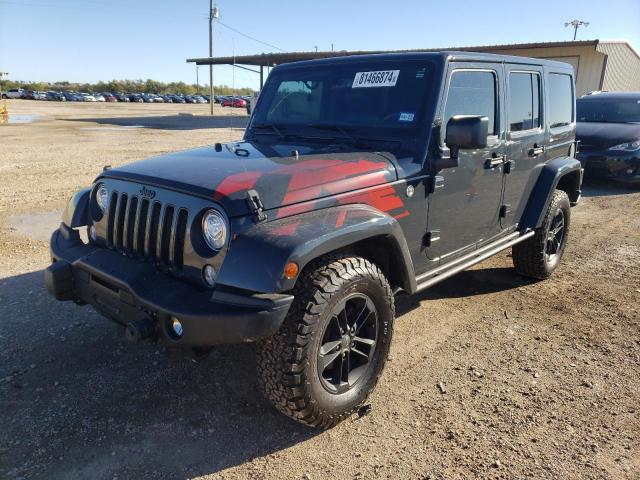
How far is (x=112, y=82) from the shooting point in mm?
87188

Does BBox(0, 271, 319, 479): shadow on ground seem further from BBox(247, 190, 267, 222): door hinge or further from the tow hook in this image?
BBox(247, 190, 267, 222): door hinge

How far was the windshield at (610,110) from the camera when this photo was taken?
10305 millimetres

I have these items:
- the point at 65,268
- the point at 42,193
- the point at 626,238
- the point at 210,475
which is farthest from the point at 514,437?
the point at 42,193

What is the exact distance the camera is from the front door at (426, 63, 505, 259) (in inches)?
132

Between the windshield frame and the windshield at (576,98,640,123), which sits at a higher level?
the windshield at (576,98,640,123)

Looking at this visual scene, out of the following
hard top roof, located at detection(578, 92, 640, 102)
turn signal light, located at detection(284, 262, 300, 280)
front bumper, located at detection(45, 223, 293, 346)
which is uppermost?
hard top roof, located at detection(578, 92, 640, 102)

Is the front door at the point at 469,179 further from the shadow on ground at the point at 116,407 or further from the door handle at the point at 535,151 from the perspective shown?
the shadow on ground at the point at 116,407

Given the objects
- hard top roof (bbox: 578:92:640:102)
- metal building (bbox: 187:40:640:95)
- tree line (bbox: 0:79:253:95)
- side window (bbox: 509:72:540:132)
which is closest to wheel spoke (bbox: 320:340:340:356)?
side window (bbox: 509:72:540:132)

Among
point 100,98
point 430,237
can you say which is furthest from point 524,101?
point 100,98

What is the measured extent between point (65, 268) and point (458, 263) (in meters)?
2.63

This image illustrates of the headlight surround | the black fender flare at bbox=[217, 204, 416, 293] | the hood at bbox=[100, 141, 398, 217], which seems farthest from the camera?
the headlight surround

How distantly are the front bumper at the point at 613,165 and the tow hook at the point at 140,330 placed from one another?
30.9 feet

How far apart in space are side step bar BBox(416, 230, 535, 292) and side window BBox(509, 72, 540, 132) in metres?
0.93

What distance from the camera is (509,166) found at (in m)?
4.04
